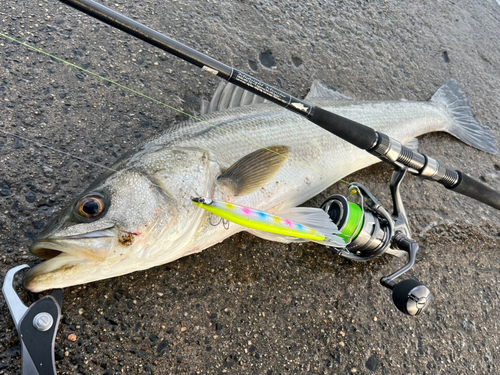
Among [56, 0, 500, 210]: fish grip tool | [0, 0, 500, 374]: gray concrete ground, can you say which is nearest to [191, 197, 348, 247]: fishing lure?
[0, 0, 500, 374]: gray concrete ground

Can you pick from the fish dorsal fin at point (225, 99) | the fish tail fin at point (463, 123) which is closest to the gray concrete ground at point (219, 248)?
the fish tail fin at point (463, 123)

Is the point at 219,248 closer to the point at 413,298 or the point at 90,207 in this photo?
the point at 90,207

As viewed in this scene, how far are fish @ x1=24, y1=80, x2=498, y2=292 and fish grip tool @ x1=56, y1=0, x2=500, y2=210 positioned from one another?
13.3 inches

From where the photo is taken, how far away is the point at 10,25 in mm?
2344

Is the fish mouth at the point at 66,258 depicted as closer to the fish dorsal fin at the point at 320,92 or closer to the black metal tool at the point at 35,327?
the black metal tool at the point at 35,327

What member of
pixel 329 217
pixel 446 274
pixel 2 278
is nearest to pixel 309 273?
pixel 329 217

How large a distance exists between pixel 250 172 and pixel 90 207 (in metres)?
0.81

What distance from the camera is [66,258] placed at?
1.45 m

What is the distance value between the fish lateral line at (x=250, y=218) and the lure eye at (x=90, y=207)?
42 cm

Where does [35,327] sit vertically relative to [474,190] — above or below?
below

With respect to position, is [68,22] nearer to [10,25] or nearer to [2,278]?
[10,25]

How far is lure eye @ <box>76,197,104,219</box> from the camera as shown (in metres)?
1.53

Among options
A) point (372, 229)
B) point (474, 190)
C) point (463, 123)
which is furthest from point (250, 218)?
point (463, 123)

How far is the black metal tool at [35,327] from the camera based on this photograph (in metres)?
1.42
